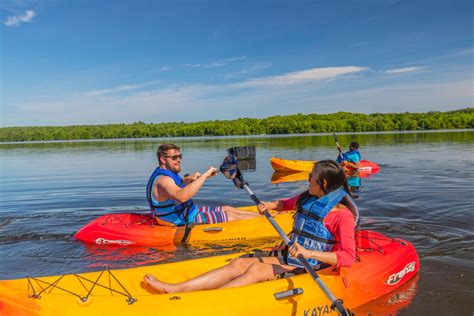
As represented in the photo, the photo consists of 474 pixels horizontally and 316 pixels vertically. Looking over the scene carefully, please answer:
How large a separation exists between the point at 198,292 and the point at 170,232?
3064 mm

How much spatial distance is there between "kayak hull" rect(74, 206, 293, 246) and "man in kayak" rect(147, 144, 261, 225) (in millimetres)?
189

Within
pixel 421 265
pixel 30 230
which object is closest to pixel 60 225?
pixel 30 230

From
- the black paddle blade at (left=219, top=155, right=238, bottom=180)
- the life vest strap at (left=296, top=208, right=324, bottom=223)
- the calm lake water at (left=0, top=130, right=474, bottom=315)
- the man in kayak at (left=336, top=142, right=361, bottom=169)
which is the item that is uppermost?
the black paddle blade at (left=219, top=155, right=238, bottom=180)

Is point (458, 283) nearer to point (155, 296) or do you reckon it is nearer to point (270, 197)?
point (155, 296)

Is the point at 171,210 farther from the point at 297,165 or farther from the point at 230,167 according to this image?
the point at 297,165

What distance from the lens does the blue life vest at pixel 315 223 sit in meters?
3.95

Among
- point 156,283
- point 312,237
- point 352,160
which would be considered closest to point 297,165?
point 352,160

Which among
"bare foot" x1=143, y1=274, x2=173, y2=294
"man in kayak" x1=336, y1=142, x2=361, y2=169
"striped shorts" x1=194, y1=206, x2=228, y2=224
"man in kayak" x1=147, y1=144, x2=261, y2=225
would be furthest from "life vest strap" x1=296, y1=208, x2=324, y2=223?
"man in kayak" x1=336, y1=142, x2=361, y2=169

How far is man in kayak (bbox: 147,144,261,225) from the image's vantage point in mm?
6152

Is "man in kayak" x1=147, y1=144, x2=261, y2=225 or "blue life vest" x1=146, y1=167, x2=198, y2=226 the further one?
"blue life vest" x1=146, y1=167, x2=198, y2=226

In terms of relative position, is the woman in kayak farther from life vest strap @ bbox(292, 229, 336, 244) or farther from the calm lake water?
the calm lake water

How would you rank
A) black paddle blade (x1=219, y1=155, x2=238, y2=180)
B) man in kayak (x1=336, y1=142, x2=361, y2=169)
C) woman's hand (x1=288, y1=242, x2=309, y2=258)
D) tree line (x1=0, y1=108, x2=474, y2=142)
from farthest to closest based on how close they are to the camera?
tree line (x1=0, y1=108, x2=474, y2=142) < man in kayak (x1=336, y1=142, x2=361, y2=169) < black paddle blade (x1=219, y1=155, x2=238, y2=180) < woman's hand (x1=288, y1=242, x2=309, y2=258)

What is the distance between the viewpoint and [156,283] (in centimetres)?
415

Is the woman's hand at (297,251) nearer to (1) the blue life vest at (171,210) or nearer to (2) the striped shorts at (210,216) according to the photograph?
(1) the blue life vest at (171,210)
